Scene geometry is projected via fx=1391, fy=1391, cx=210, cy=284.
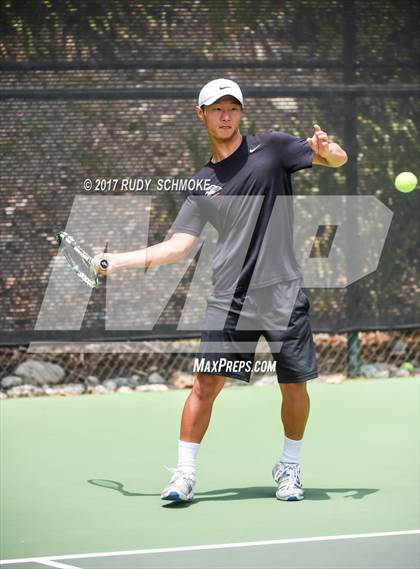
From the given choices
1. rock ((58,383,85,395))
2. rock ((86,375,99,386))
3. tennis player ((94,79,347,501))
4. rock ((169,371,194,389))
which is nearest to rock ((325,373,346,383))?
rock ((169,371,194,389))

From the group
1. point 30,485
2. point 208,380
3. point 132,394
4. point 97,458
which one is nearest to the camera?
point 208,380

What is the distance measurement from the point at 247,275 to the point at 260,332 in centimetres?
26

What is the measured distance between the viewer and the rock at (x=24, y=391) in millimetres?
8977

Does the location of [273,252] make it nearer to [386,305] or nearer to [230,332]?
[230,332]

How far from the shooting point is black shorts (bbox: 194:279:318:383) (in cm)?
586

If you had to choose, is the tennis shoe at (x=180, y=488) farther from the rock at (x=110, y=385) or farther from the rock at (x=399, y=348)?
the rock at (x=399, y=348)

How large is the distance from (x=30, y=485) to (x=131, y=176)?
3.17 metres

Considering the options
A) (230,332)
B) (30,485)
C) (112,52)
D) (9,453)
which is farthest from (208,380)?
(112,52)

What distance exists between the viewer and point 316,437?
7.37m

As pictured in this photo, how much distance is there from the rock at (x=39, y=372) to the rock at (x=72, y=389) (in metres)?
0.07

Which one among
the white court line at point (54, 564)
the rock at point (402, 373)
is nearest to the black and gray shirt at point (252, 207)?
the white court line at point (54, 564)

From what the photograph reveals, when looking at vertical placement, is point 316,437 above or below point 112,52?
below

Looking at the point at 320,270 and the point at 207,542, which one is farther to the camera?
the point at 320,270

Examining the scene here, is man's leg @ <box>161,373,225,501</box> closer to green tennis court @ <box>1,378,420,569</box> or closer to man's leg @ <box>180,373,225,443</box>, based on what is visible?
man's leg @ <box>180,373,225,443</box>
